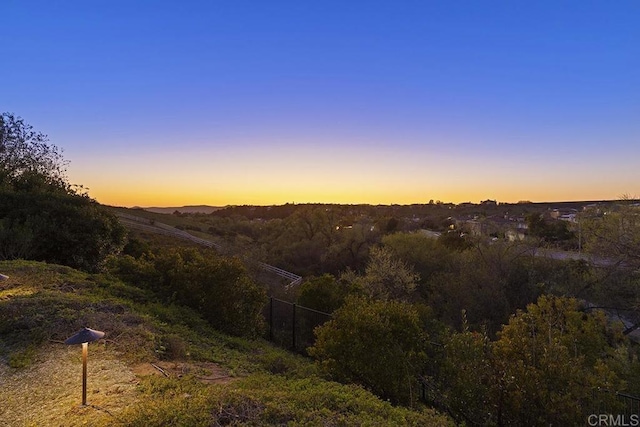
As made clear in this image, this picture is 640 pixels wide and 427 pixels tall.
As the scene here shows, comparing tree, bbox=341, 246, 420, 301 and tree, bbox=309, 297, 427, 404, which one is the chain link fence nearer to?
tree, bbox=341, 246, 420, 301

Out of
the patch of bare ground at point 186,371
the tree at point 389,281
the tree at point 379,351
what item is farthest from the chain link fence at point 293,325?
the patch of bare ground at point 186,371

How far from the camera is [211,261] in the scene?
12.5 meters

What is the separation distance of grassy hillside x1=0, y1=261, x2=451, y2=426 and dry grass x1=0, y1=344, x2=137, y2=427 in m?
0.01

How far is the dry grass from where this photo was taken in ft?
15.6

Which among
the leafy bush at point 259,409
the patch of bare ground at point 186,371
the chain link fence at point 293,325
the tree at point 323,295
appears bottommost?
the chain link fence at point 293,325

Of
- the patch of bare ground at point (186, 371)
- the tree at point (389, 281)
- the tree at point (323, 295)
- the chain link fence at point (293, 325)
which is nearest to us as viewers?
the patch of bare ground at point (186, 371)

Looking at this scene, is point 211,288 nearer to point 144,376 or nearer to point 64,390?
point 144,376

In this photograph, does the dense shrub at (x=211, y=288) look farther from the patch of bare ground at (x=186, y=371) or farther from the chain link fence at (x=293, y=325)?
the patch of bare ground at (x=186, y=371)

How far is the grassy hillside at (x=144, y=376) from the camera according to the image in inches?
172

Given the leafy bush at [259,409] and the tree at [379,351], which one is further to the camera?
the tree at [379,351]

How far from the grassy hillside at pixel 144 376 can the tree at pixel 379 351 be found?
1.95 ft

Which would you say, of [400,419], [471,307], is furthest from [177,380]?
[471,307]

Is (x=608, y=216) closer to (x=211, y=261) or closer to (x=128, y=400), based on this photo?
(x=211, y=261)

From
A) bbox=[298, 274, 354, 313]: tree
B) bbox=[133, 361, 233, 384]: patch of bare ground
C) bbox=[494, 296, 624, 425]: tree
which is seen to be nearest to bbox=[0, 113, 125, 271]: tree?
bbox=[298, 274, 354, 313]: tree
